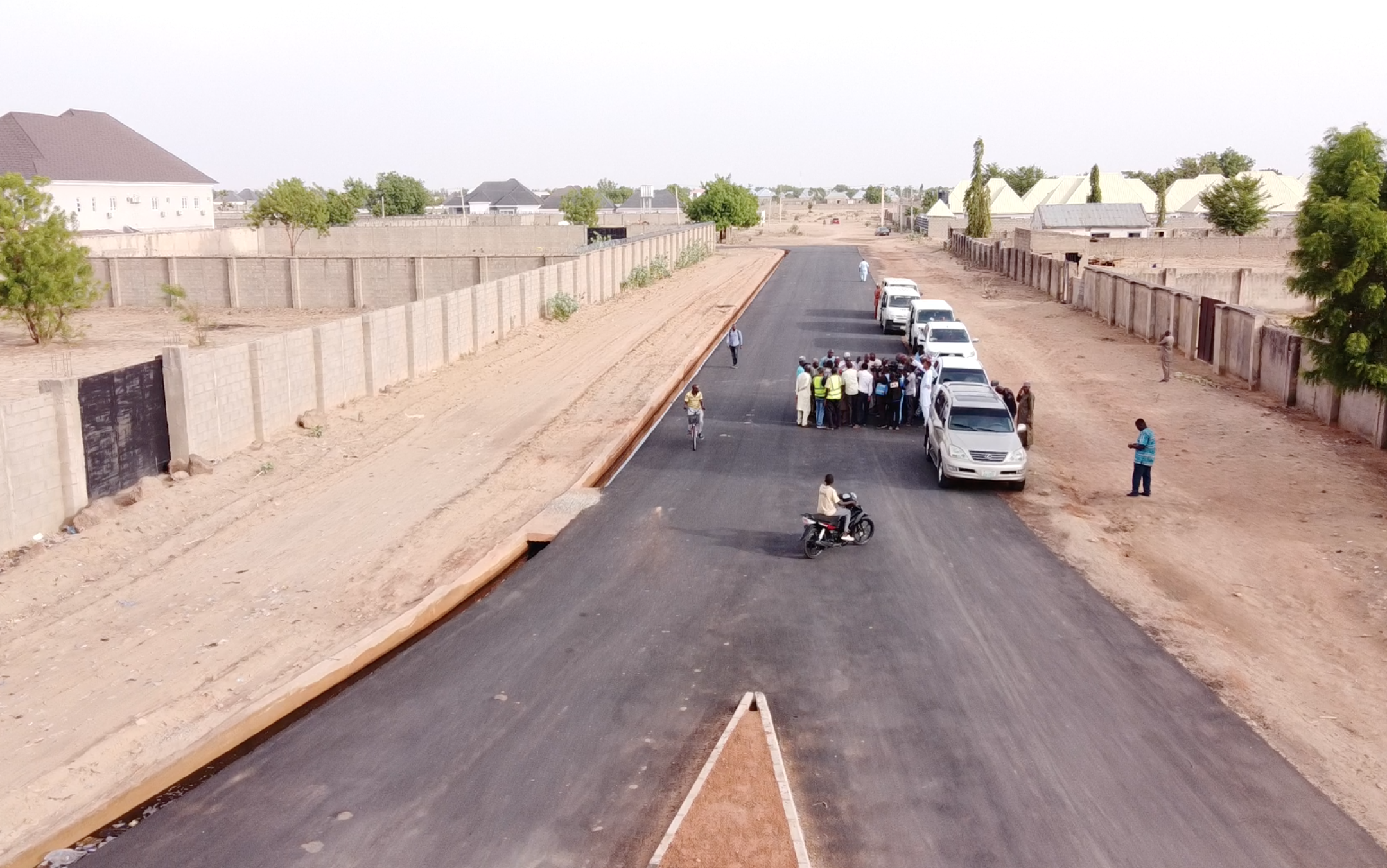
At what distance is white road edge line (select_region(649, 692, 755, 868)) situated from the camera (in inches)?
356

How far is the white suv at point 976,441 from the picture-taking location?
20.4 metres

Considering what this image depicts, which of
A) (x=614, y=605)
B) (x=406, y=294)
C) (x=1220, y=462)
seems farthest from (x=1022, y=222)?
(x=614, y=605)

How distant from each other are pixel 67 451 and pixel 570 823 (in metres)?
11.9

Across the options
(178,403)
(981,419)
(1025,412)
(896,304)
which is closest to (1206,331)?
(896,304)

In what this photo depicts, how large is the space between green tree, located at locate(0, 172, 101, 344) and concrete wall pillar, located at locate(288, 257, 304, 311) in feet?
36.8

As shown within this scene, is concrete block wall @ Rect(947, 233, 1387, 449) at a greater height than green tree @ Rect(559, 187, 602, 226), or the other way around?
green tree @ Rect(559, 187, 602, 226)

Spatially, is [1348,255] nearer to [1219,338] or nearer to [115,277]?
[1219,338]

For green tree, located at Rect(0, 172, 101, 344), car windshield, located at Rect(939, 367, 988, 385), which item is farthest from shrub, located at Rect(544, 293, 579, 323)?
car windshield, located at Rect(939, 367, 988, 385)

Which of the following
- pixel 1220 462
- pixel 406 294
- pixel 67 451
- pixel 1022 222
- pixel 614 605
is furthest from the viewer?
pixel 1022 222

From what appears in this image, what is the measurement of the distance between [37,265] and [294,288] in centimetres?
1373

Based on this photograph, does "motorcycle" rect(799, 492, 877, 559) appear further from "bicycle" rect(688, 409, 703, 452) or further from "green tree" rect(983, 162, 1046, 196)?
"green tree" rect(983, 162, 1046, 196)

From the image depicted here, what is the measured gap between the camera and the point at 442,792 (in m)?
10.2

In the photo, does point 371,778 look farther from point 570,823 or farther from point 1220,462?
point 1220,462

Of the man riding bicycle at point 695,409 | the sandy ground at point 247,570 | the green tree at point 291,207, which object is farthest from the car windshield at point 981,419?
the green tree at point 291,207
